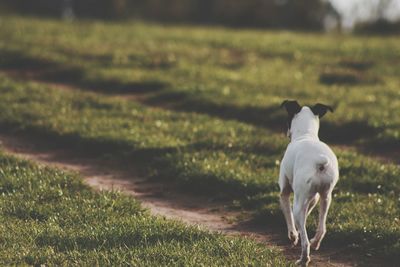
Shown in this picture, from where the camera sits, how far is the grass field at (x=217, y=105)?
12.6 m

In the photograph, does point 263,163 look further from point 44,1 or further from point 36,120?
point 44,1

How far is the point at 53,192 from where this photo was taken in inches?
445

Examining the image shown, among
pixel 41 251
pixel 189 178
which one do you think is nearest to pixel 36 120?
pixel 189 178

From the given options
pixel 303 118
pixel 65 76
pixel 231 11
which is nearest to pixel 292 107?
pixel 303 118

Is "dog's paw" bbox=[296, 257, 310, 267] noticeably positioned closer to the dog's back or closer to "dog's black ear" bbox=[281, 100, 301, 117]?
the dog's back

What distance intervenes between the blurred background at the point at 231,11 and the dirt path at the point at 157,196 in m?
34.2

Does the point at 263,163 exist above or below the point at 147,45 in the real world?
below

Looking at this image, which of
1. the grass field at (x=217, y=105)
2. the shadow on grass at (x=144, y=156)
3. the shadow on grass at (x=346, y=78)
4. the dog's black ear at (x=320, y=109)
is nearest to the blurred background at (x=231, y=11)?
the grass field at (x=217, y=105)

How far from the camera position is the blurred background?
49.7 meters

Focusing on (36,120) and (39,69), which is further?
(39,69)

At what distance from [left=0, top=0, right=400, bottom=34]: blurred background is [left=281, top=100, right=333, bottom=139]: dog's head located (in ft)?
125

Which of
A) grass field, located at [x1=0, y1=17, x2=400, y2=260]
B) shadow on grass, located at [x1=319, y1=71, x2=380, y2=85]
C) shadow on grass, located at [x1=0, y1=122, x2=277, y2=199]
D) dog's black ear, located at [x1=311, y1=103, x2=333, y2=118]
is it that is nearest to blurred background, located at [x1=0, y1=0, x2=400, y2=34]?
grass field, located at [x1=0, y1=17, x2=400, y2=260]

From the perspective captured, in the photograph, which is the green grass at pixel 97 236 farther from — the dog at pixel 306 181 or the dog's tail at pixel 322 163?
the dog's tail at pixel 322 163

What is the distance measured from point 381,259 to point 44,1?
47.4 metres
